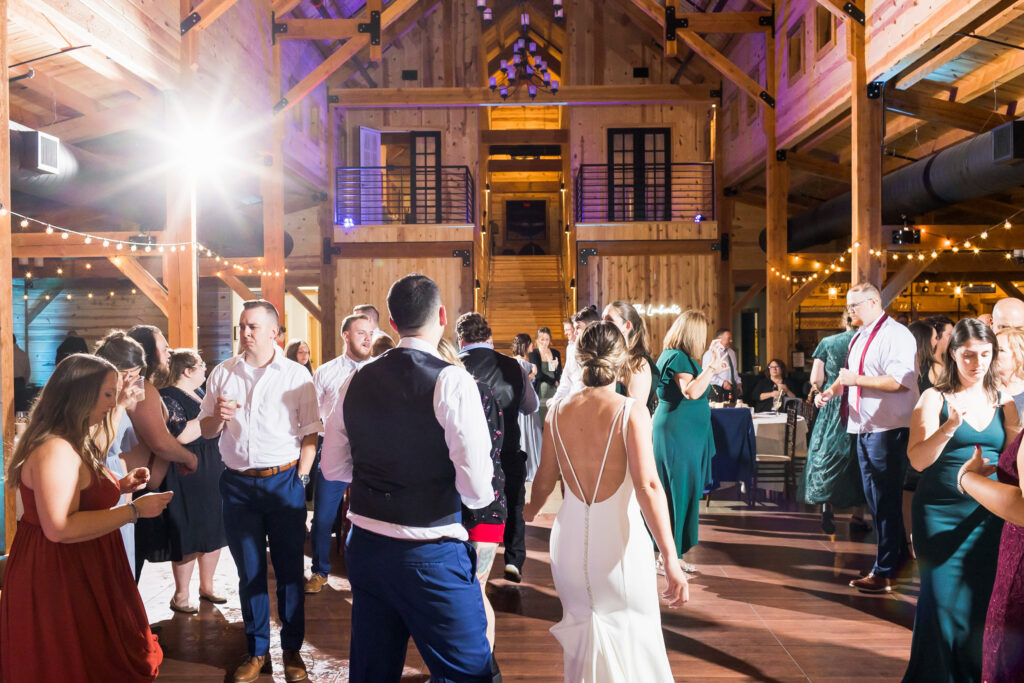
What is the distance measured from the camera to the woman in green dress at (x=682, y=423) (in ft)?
13.5

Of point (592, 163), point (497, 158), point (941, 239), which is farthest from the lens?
point (497, 158)

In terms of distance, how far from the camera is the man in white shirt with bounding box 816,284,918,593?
3.98 m

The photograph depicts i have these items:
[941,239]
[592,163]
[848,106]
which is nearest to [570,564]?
[941,239]

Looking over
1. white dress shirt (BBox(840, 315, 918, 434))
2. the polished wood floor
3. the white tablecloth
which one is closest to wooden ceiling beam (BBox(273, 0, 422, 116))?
the white tablecloth

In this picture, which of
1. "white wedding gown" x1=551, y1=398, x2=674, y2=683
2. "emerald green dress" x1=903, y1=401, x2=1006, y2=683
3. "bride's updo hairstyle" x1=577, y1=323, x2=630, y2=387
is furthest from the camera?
"emerald green dress" x1=903, y1=401, x2=1006, y2=683

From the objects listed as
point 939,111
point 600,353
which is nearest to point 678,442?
point 600,353

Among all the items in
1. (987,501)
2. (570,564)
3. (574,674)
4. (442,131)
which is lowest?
(574,674)

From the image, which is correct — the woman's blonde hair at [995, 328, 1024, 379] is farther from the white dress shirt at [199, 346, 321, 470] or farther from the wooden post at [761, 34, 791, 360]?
the wooden post at [761, 34, 791, 360]

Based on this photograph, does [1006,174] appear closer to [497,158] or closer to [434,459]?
[434,459]

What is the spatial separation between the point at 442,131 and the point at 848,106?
7.33m

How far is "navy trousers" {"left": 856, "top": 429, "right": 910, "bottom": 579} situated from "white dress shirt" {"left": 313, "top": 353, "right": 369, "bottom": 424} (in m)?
2.95

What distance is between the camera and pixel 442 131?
1342cm

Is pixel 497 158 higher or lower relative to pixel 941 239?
higher

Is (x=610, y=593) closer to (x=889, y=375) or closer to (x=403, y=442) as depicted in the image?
(x=403, y=442)
